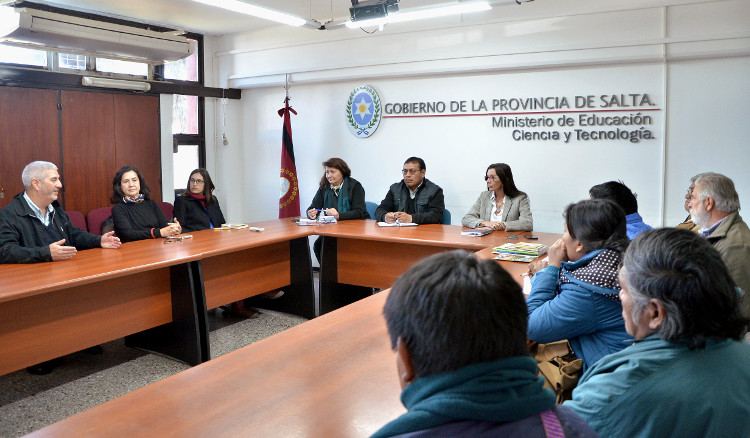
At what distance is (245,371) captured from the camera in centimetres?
187

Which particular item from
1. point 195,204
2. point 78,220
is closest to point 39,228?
point 78,220

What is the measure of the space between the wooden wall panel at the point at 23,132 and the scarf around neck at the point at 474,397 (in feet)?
19.0

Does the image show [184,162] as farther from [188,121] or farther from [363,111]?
[363,111]

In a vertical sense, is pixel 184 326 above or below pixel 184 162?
below

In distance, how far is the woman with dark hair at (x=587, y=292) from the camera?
194cm

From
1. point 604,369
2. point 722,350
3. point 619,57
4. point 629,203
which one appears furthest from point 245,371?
point 619,57

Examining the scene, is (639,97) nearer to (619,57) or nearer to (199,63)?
(619,57)

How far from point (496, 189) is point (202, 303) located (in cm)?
269

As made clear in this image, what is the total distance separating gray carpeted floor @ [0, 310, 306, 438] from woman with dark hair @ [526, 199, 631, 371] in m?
2.66

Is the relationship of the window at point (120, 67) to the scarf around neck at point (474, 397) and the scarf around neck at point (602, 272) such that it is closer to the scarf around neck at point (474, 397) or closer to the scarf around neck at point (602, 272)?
the scarf around neck at point (602, 272)

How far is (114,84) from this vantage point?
6.15 metres

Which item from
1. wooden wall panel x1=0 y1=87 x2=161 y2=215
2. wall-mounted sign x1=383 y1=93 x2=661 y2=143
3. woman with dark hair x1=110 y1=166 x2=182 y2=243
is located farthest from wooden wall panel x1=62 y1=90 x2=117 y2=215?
wall-mounted sign x1=383 y1=93 x2=661 y2=143

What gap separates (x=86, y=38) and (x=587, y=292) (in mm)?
4439

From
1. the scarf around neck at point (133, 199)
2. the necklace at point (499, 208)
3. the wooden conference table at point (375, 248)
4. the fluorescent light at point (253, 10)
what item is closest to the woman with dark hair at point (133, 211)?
the scarf around neck at point (133, 199)
